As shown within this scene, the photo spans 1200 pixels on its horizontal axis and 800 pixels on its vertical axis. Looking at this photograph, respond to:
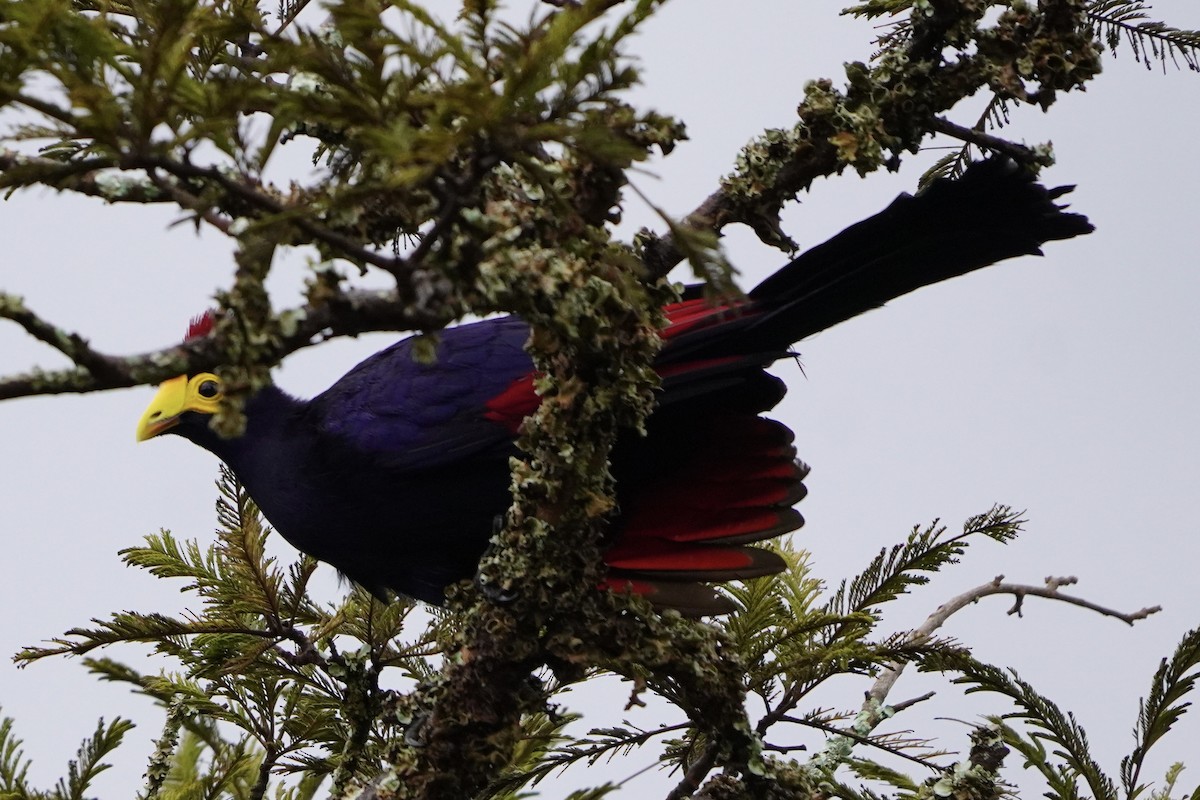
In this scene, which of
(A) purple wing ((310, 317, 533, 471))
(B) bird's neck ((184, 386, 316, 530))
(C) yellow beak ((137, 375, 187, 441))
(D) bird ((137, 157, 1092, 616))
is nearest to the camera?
(D) bird ((137, 157, 1092, 616))

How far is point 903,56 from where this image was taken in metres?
2.59

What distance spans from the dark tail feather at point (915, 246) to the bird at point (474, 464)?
0.09m

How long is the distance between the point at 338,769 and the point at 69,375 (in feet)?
5.11

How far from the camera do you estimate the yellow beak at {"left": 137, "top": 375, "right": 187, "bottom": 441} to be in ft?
11.8

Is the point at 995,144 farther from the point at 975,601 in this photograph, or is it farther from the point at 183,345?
the point at 183,345

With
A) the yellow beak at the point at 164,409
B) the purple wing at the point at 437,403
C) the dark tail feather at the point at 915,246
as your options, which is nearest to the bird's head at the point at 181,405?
the yellow beak at the point at 164,409

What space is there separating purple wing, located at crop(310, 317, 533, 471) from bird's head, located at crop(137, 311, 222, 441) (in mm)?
343

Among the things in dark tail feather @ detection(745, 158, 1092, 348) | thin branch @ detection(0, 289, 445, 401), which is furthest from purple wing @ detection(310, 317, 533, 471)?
thin branch @ detection(0, 289, 445, 401)

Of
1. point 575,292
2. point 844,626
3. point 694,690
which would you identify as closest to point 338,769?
point 694,690

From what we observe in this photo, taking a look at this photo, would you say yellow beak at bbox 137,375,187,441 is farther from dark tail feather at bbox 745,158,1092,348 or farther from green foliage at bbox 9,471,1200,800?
dark tail feather at bbox 745,158,1092,348

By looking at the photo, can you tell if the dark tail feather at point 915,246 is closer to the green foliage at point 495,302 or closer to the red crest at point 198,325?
the green foliage at point 495,302

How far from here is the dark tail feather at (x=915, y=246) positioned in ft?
8.57

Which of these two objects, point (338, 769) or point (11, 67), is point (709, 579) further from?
point (11, 67)

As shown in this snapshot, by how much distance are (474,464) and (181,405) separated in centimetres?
91
